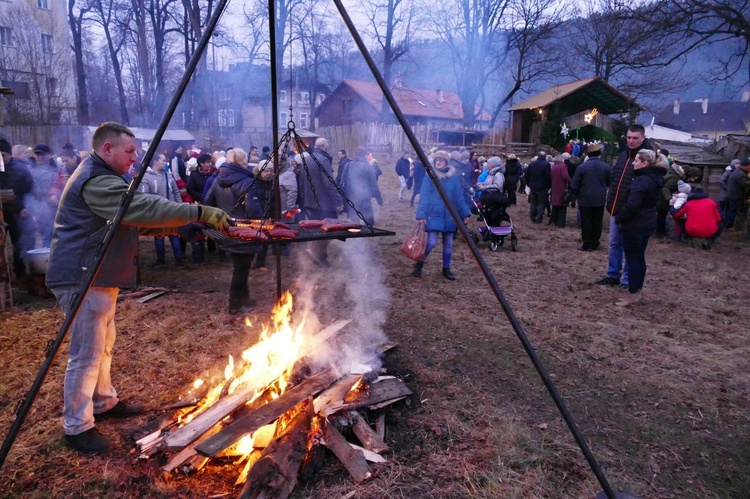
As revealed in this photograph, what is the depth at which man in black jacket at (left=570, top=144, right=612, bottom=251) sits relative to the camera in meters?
9.70

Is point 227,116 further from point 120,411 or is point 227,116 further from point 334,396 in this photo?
point 334,396

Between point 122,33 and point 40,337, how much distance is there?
2914 cm

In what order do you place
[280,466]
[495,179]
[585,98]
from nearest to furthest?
[280,466], [495,179], [585,98]

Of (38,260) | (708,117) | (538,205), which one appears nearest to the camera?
(38,260)

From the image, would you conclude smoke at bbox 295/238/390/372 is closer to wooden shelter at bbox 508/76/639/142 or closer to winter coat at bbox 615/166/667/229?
winter coat at bbox 615/166/667/229

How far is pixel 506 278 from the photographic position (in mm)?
8094

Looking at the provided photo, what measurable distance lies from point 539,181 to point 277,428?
11.1 meters

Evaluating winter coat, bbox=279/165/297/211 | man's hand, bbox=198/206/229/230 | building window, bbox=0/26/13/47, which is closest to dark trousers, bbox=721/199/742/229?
winter coat, bbox=279/165/297/211

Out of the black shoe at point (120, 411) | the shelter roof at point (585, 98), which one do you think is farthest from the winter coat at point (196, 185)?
the shelter roof at point (585, 98)

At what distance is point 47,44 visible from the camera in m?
22.9

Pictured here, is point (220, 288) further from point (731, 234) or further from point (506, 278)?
point (731, 234)

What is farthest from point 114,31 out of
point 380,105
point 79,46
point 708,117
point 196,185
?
point 708,117

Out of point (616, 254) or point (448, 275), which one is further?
point (448, 275)

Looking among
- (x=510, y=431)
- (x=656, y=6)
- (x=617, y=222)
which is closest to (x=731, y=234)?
(x=656, y=6)
